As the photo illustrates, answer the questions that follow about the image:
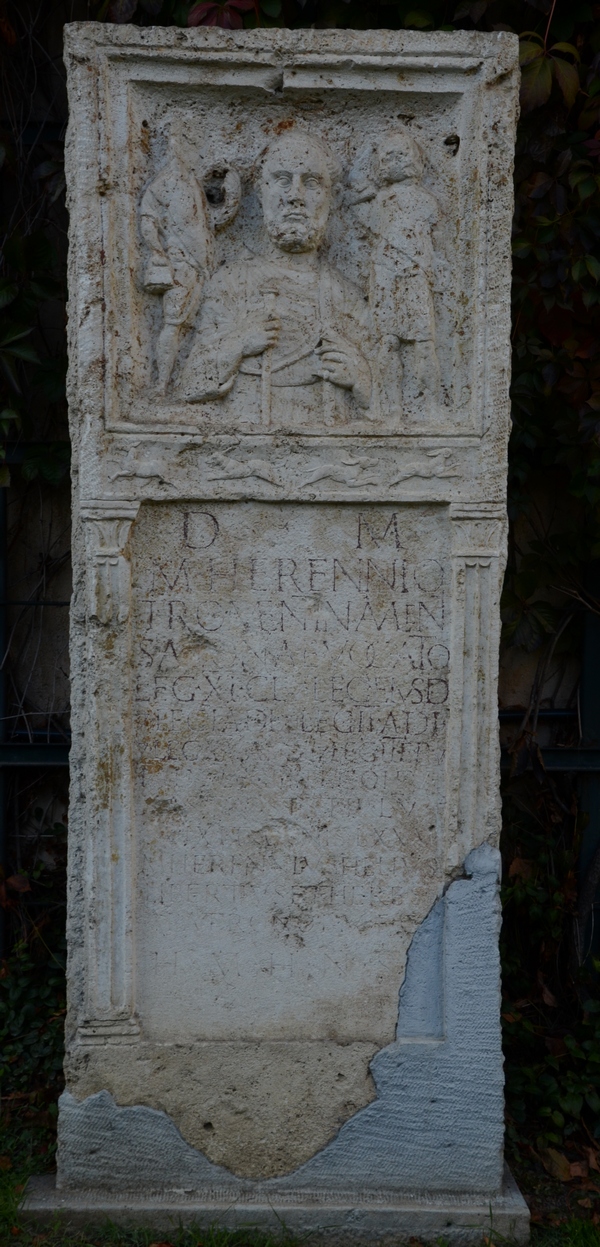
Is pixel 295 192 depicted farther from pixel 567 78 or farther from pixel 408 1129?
pixel 408 1129

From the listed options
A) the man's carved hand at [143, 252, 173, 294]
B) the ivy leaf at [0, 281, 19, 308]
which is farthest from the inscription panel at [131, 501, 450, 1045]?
the ivy leaf at [0, 281, 19, 308]

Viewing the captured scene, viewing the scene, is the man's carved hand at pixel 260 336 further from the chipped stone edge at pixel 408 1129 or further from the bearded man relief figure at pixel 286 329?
the chipped stone edge at pixel 408 1129

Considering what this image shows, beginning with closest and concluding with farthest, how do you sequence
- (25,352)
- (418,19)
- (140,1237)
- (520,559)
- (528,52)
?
(140,1237), (528,52), (418,19), (25,352), (520,559)

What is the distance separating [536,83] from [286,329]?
3.47ft

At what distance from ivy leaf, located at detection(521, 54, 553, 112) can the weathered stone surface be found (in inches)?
17.1

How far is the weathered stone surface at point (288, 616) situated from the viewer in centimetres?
283

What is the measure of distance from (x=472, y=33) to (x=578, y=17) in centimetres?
80

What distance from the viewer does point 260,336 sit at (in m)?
2.89

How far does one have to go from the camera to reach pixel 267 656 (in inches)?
114

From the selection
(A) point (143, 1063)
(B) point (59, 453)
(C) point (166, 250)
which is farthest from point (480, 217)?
(A) point (143, 1063)

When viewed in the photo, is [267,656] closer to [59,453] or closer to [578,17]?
[59,453]

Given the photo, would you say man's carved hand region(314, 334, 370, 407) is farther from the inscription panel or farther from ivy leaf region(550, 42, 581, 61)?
ivy leaf region(550, 42, 581, 61)

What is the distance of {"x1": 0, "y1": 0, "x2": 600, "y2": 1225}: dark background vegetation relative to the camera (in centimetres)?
336

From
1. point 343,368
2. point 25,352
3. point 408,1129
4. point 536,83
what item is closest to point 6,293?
point 25,352
